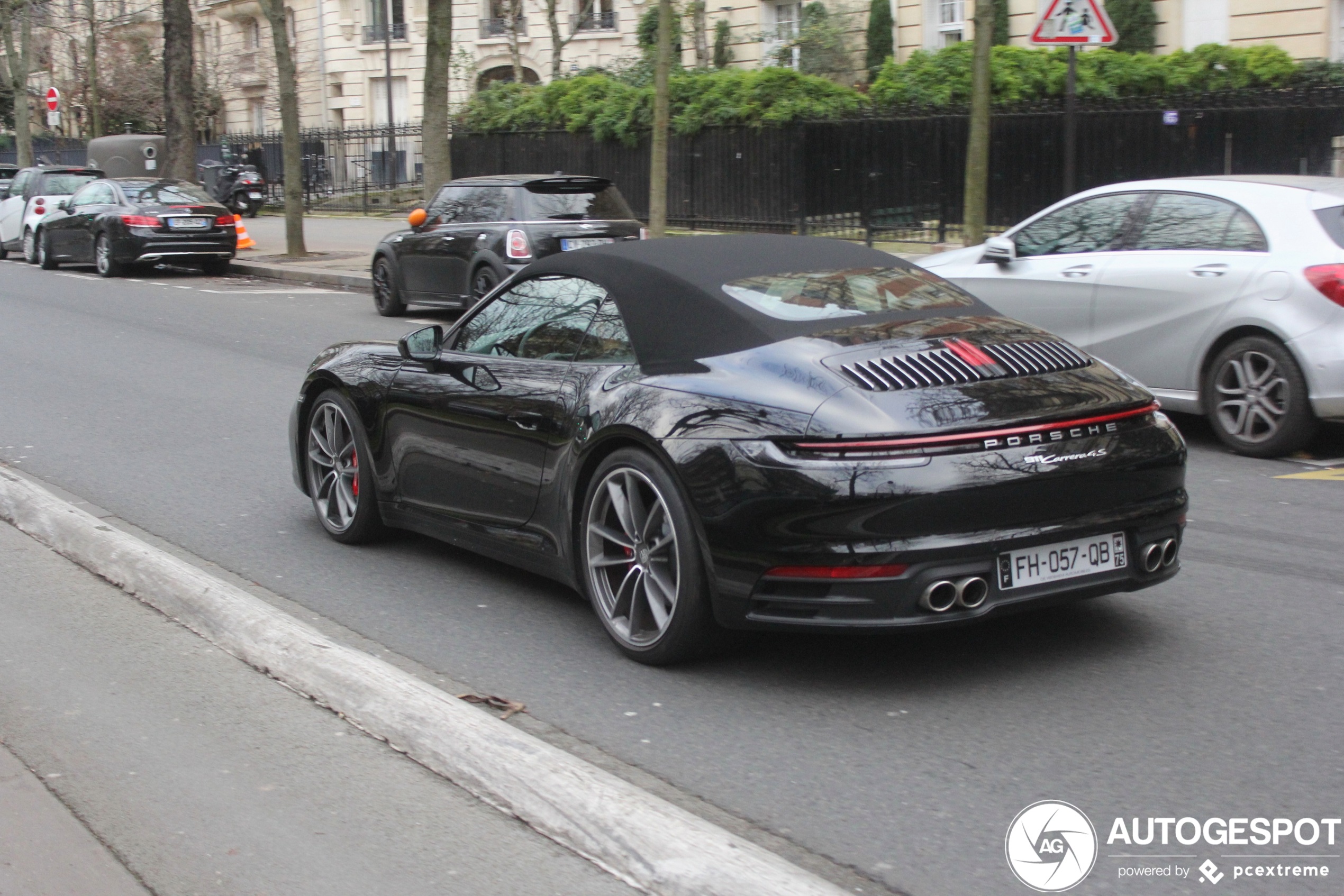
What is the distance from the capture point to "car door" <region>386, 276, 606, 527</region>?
547 cm

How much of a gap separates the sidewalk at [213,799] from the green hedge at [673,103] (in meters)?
20.5

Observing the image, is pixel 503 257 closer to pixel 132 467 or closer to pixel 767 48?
pixel 132 467

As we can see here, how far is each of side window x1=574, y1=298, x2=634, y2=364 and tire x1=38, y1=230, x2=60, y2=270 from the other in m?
22.4

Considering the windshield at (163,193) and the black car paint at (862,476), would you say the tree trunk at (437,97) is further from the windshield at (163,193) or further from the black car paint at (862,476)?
the black car paint at (862,476)

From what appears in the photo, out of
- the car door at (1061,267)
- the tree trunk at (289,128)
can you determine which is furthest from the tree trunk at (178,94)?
the car door at (1061,267)

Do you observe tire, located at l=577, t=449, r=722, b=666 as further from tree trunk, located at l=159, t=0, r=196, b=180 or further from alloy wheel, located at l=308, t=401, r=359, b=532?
tree trunk, located at l=159, t=0, r=196, b=180

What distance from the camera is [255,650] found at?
5176 mm

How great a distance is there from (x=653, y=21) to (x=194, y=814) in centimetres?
3816

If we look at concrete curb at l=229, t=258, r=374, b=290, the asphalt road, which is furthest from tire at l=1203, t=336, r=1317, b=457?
concrete curb at l=229, t=258, r=374, b=290

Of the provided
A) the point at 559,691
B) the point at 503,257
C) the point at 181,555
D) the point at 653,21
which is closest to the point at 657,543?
the point at 559,691

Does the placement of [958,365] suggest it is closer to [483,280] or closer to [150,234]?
[483,280]

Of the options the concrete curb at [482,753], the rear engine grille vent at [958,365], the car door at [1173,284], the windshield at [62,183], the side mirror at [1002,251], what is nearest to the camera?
the concrete curb at [482,753]

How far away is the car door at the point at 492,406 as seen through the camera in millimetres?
5469

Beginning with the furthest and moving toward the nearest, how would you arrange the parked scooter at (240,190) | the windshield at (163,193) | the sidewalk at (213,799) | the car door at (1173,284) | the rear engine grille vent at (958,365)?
the parked scooter at (240,190), the windshield at (163,193), the car door at (1173,284), the rear engine grille vent at (958,365), the sidewalk at (213,799)
